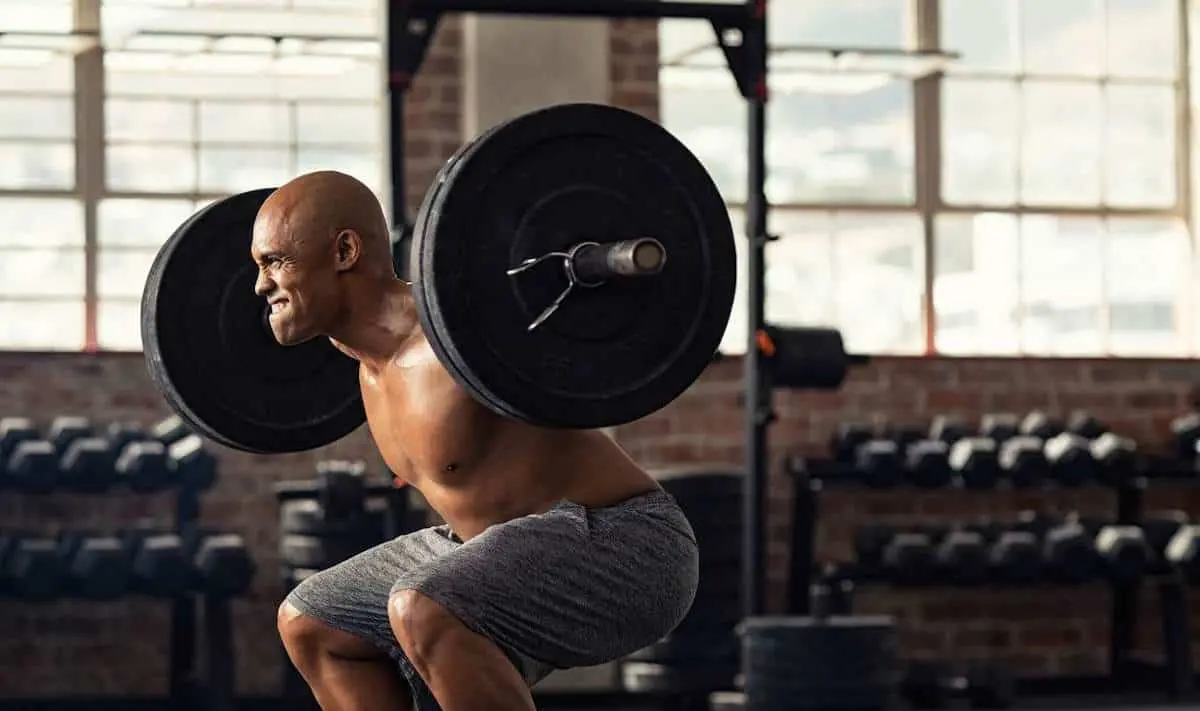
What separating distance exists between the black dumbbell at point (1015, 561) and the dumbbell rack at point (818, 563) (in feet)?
0.90

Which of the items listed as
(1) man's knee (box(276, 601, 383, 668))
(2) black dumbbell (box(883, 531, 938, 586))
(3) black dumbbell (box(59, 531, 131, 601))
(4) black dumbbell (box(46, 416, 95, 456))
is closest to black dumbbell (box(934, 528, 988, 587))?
(2) black dumbbell (box(883, 531, 938, 586))


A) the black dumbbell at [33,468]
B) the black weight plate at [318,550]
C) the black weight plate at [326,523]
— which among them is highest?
the black dumbbell at [33,468]

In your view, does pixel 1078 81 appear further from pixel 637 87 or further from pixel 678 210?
pixel 678 210

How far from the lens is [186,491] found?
559 centimetres

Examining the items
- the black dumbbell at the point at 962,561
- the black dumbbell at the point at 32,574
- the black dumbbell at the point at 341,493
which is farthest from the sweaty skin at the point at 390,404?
the black dumbbell at the point at 962,561

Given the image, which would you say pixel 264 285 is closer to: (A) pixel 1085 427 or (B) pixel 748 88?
(B) pixel 748 88

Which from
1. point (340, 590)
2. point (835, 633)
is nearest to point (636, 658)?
point (835, 633)

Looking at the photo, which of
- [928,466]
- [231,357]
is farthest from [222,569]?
[231,357]

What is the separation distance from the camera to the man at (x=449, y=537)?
2203 mm

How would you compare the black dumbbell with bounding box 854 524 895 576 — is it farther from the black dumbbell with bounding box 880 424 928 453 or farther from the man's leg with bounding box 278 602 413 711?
the man's leg with bounding box 278 602 413 711

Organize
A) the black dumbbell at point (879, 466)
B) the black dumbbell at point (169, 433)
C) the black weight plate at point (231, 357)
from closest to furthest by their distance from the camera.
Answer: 1. the black weight plate at point (231, 357)
2. the black dumbbell at point (169, 433)
3. the black dumbbell at point (879, 466)

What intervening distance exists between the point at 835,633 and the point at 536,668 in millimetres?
2554

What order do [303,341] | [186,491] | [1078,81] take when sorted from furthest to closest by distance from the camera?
[1078,81] → [186,491] → [303,341]

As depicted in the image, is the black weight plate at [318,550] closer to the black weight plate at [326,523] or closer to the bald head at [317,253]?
the black weight plate at [326,523]
